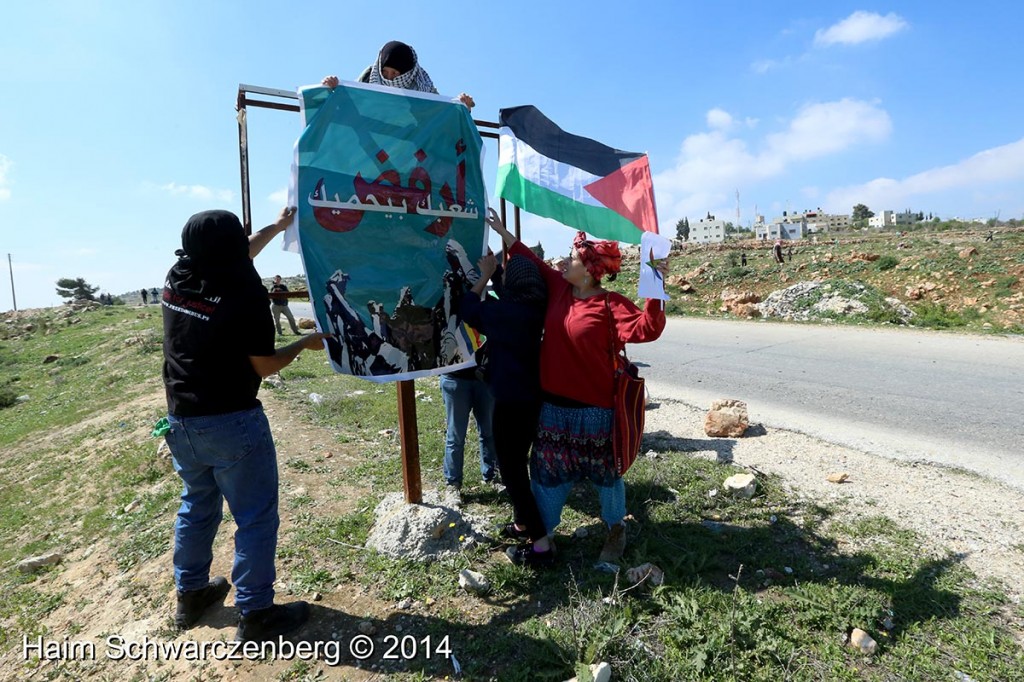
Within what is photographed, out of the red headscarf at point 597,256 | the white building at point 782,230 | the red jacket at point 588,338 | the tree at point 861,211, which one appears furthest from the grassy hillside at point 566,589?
the tree at point 861,211

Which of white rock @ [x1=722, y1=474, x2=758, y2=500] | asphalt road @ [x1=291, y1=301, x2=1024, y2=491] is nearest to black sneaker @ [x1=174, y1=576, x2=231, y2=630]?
white rock @ [x1=722, y1=474, x2=758, y2=500]

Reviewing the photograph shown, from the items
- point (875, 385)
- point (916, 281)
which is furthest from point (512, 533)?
point (916, 281)

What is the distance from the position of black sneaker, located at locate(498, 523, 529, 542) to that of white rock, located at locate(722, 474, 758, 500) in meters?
1.61

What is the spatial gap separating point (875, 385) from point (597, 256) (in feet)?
20.7

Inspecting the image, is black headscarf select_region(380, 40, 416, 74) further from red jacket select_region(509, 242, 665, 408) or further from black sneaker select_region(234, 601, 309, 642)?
black sneaker select_region(234, 601, 309, 642)

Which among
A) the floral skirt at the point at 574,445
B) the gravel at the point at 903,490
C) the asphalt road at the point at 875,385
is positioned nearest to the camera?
the floral skirt at the point at 574,445

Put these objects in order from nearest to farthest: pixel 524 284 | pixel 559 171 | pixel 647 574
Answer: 1. pixel 647 574
2. pixel 524 284
3. pixel 559 171

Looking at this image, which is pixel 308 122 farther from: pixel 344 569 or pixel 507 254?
pixel 344 569

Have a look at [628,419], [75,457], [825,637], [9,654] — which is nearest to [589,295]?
[628,419]

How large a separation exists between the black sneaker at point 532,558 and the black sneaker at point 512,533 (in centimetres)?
15

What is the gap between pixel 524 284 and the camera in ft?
10.4

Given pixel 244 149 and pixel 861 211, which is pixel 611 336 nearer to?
pixel 244 149

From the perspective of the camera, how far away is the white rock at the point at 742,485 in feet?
13.0

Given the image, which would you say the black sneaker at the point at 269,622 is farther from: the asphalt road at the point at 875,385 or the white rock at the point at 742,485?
the asphalt road at the point at 875,385
